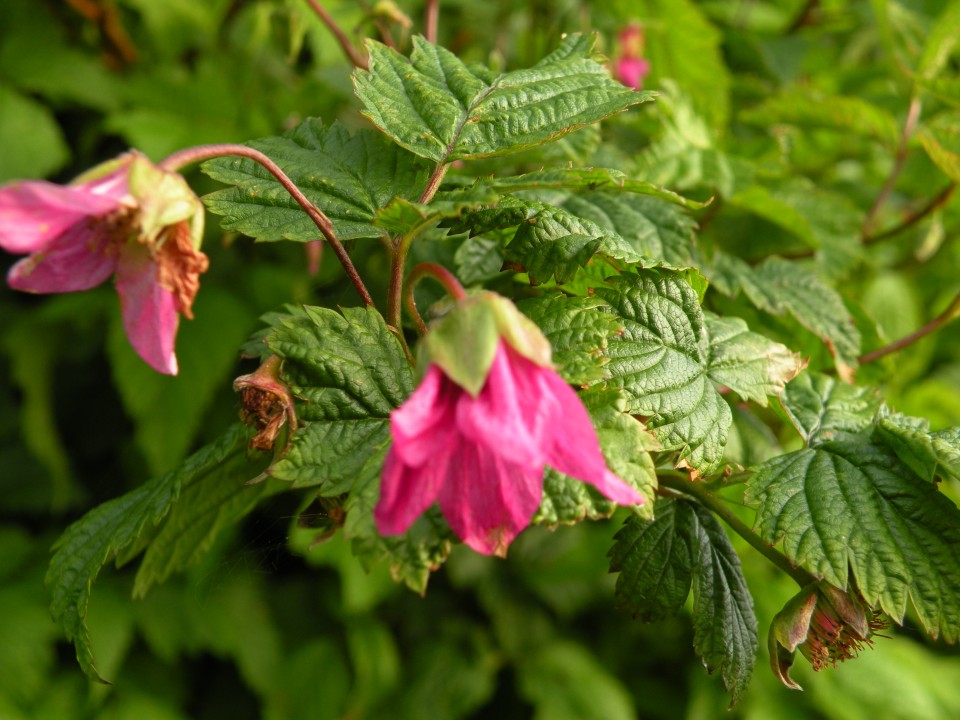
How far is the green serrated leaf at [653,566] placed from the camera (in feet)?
2.01

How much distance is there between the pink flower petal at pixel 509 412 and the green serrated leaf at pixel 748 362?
0.72 ft

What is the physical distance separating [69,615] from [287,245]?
2.66ft

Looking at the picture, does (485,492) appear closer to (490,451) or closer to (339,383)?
(490,451)

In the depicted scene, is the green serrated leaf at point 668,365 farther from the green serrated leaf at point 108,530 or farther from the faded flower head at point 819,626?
the green serrated leaf at point 108,530

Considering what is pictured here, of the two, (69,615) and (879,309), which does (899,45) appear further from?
(69,615)

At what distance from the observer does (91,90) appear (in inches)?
Answer: 53.4

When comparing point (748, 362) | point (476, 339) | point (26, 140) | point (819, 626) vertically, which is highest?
point (476, 339)

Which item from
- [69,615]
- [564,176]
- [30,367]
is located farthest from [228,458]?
[30,367]

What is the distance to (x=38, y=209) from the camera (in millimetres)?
416

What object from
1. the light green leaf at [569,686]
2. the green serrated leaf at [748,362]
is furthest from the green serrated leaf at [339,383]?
the light green leaf at [569,686]

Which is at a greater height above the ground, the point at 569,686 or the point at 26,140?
the point at 26,140

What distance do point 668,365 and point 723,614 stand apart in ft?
0.60

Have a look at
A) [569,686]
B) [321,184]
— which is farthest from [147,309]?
[569,686]

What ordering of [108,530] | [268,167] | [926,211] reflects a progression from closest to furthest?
1. [268,167]
2. [108,530]
3. [926,211]
